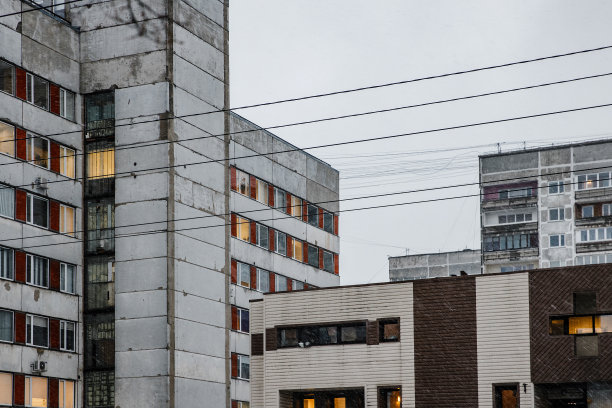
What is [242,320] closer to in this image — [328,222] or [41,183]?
[328,222]

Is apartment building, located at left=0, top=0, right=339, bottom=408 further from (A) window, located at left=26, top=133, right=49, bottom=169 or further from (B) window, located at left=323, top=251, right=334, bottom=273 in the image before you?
(B) window, located at left=323, top=251, right=334, bottom=273

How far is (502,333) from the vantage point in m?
44.1

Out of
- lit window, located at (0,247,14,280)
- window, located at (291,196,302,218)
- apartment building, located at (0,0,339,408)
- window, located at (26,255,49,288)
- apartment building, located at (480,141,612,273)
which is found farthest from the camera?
apartment building, located at (480,141,612,273)

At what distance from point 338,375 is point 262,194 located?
24.9 m

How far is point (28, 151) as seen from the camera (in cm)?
5366

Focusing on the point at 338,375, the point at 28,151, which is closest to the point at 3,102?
the point at 28,151

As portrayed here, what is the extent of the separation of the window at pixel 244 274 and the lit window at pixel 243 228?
1.74 meters

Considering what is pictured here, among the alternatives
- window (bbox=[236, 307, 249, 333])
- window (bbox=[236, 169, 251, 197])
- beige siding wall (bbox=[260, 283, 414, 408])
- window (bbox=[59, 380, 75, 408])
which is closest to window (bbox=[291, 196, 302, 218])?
window (bbox=[236, 169, 251, 197])

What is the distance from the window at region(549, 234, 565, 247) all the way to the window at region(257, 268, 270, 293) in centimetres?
4709

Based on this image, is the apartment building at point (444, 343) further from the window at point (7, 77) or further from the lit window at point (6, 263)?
the window at point (7, 77)

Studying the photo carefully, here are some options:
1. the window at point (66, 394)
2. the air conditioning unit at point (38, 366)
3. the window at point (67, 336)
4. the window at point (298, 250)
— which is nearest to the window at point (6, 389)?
the air conditioning unit at point (38, 366)

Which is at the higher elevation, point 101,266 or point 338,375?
point 101,266

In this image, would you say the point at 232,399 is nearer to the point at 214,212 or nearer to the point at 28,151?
the point at 214,212

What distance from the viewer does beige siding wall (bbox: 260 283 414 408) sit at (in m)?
46.0
